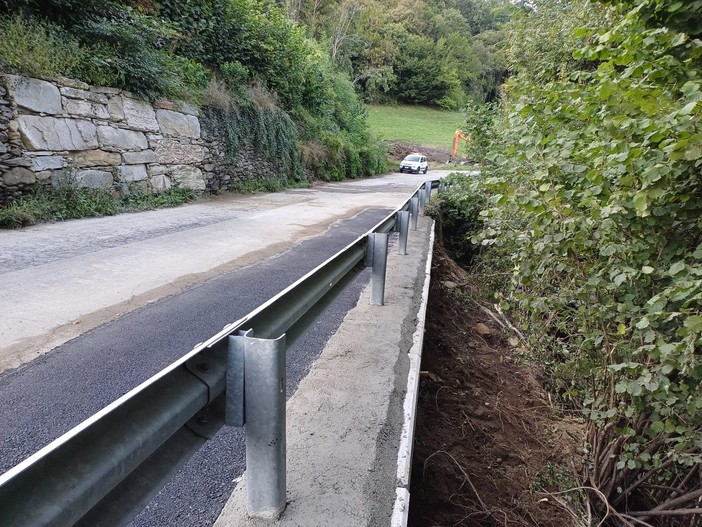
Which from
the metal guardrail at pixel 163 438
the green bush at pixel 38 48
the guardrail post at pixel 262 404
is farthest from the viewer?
the green bush at pixel 38 48

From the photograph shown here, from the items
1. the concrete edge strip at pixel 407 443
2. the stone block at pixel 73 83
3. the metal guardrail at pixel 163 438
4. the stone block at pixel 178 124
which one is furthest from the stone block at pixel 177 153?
the metal guardrail at pixel 163 438

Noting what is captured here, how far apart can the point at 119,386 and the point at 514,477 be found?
259 cm

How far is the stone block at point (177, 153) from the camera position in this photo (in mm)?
12532

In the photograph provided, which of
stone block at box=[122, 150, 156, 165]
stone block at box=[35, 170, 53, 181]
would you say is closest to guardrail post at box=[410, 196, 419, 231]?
stone block at box=[35, 170, 53, 181]

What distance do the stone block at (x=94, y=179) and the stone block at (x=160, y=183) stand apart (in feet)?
5.04

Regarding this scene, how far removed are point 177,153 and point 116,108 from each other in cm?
222

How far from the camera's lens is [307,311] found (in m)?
2.44

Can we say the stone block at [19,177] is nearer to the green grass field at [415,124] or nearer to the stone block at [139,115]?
the stone block at [139,115]

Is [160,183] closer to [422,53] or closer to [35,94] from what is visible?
[35,94]

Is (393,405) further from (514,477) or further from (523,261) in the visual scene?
(523,261)

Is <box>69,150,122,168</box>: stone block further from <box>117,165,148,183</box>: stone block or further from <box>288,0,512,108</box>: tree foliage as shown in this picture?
<box>288,0,512,108</box>: tree foliage

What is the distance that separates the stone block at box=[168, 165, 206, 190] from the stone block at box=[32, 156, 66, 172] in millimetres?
3529

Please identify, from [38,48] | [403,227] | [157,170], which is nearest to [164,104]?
[157,170]

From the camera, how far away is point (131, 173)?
37.6 ft
